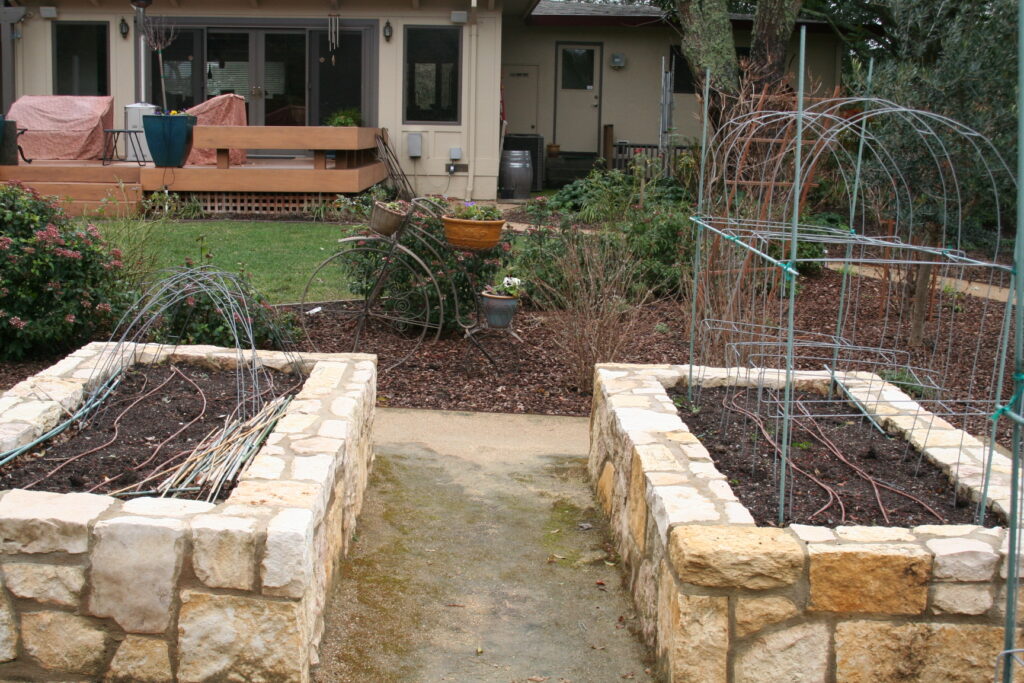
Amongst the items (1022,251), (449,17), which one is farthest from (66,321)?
(449,17)

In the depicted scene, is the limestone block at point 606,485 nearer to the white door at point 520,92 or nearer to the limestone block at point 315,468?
the limestone block at point 315,468

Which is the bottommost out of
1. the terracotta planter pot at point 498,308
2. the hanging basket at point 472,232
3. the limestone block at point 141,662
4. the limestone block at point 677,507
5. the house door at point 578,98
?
the limestone block at point 141,662

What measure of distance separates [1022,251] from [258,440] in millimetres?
2830

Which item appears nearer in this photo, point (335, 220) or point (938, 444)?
point (938, 444)

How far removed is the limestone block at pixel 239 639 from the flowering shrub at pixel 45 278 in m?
4.11

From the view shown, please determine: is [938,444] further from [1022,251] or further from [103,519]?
[103,519]

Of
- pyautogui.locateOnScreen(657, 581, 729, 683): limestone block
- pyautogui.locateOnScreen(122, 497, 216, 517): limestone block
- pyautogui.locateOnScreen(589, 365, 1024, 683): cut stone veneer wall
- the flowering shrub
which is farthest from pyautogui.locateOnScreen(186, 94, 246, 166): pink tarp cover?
pyautogui.locateOnScreen(657, 581, 729, 683): limestone block

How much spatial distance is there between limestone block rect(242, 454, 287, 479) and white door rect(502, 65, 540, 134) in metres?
16.0

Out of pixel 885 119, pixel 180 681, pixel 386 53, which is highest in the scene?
pixel 386 53

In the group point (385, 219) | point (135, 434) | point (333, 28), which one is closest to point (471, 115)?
point (333, 28)

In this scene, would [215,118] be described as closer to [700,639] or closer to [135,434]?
[135,434]

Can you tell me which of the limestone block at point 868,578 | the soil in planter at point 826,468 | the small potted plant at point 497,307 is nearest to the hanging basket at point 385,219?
the small potted plant at point 497,307

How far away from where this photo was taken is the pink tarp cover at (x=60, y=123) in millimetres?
14531

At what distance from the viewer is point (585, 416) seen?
6801 millimetres
